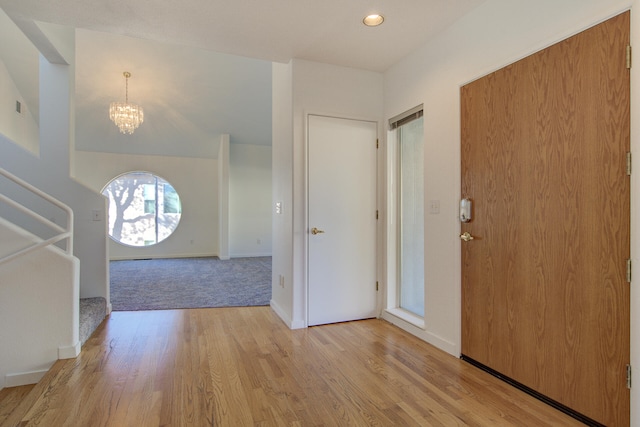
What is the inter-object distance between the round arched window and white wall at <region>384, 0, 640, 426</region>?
666 centimetres

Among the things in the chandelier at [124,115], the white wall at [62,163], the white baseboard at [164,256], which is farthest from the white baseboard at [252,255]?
the white wall at [62,163]

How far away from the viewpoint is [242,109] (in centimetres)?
656

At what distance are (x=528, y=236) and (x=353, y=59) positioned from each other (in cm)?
211

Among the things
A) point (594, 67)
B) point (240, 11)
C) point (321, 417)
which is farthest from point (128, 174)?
point (594, 67)

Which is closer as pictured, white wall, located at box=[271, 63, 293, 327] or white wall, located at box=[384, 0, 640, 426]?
white wall, located at box=[384, 0, 640, 426]

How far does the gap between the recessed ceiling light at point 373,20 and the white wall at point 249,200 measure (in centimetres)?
614

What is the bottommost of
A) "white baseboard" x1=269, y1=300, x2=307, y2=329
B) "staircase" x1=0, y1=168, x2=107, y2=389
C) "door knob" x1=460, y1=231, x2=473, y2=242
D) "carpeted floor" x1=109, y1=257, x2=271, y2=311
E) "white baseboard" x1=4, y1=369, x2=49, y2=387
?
"white baseboard" x1=4, y1=369, x2=49, y2=387

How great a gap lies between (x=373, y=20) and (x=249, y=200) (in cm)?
632

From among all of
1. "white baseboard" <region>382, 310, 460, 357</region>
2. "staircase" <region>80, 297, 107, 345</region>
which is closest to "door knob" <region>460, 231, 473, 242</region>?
"white baseboard" <region>382, 310, 460, 357</region>

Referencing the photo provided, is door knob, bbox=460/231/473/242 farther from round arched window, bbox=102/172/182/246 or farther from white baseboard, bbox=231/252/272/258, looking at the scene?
round arched window, bbox=102/172/182/246

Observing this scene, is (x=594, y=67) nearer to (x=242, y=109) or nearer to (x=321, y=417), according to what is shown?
(x=321, y=417)

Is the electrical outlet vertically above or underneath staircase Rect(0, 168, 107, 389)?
above

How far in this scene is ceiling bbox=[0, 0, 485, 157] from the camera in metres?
2.23

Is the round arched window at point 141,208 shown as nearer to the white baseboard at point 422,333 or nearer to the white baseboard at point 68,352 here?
the white baseboard at point 68,352
